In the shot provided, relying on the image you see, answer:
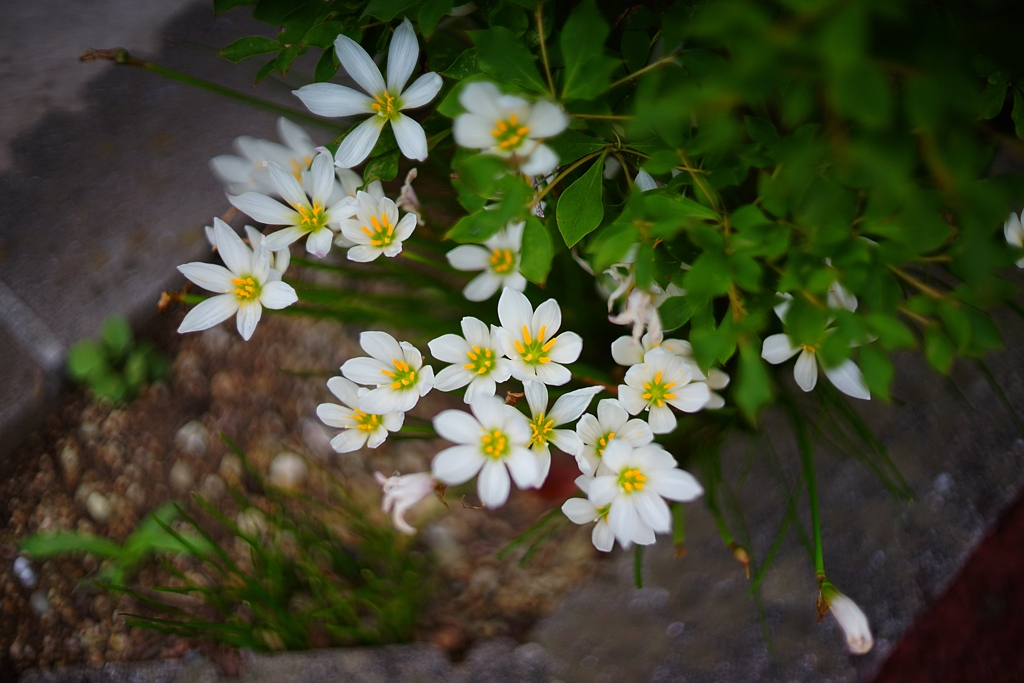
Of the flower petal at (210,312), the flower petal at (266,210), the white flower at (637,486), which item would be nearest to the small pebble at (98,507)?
the flower petal at (210,312)

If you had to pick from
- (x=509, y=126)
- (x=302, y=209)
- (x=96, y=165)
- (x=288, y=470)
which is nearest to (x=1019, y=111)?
(x=509, y=126)

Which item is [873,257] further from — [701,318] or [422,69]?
[422,69]

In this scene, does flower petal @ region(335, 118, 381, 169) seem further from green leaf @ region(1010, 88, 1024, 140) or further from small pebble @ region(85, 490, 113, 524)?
small pebble @ region(85, 490, 113, 524)

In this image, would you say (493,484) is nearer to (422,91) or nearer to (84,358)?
(422,91)

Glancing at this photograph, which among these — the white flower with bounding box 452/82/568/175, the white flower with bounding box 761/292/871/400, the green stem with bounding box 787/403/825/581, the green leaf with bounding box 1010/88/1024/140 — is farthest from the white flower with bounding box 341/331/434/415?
the green leaf with bounding box 1010/88/1024/140

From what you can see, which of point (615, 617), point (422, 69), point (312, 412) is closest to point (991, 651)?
point (615, 617)

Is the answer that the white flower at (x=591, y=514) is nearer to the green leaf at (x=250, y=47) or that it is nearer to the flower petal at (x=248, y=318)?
the flower petal at (x=248, y=318)
